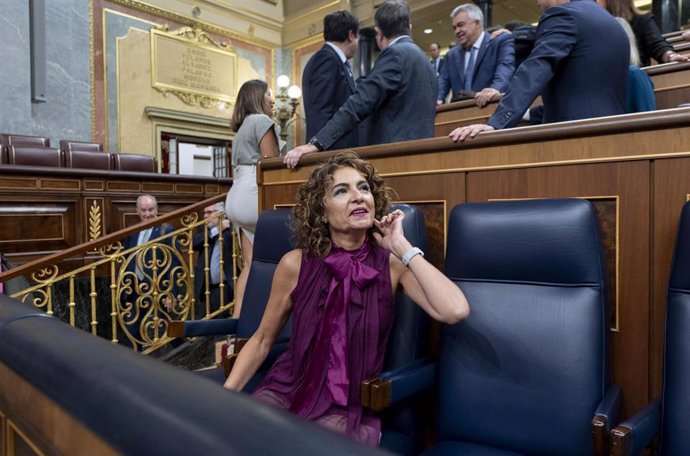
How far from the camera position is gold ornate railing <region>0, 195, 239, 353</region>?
8.61ft

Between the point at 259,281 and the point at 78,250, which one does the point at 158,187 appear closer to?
the point at 78,250

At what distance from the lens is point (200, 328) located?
75.4 inches

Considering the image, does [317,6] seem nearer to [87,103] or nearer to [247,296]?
[87,103]

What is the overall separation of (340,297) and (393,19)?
4.03ft

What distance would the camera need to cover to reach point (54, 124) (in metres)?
6.48

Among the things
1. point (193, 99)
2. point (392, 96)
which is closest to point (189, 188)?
point (392, 96)

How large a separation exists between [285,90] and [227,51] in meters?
1.34

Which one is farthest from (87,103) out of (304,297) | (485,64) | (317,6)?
(304,297)

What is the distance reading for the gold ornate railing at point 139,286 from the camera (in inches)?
103

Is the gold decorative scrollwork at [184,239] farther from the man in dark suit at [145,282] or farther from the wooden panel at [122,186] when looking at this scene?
the wooden panel at [122,186]

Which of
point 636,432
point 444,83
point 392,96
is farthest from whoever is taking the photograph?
point 444,83

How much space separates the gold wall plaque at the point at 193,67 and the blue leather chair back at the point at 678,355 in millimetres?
7566

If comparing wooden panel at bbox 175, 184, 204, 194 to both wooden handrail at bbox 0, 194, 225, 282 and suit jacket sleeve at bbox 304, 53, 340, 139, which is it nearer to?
wooden handrail at bbox 0, 194, 225, 282

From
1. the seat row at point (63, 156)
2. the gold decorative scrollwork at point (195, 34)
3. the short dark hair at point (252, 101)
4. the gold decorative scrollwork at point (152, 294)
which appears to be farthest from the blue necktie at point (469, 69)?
the gold decorative scrollwork at point (195, 34)
